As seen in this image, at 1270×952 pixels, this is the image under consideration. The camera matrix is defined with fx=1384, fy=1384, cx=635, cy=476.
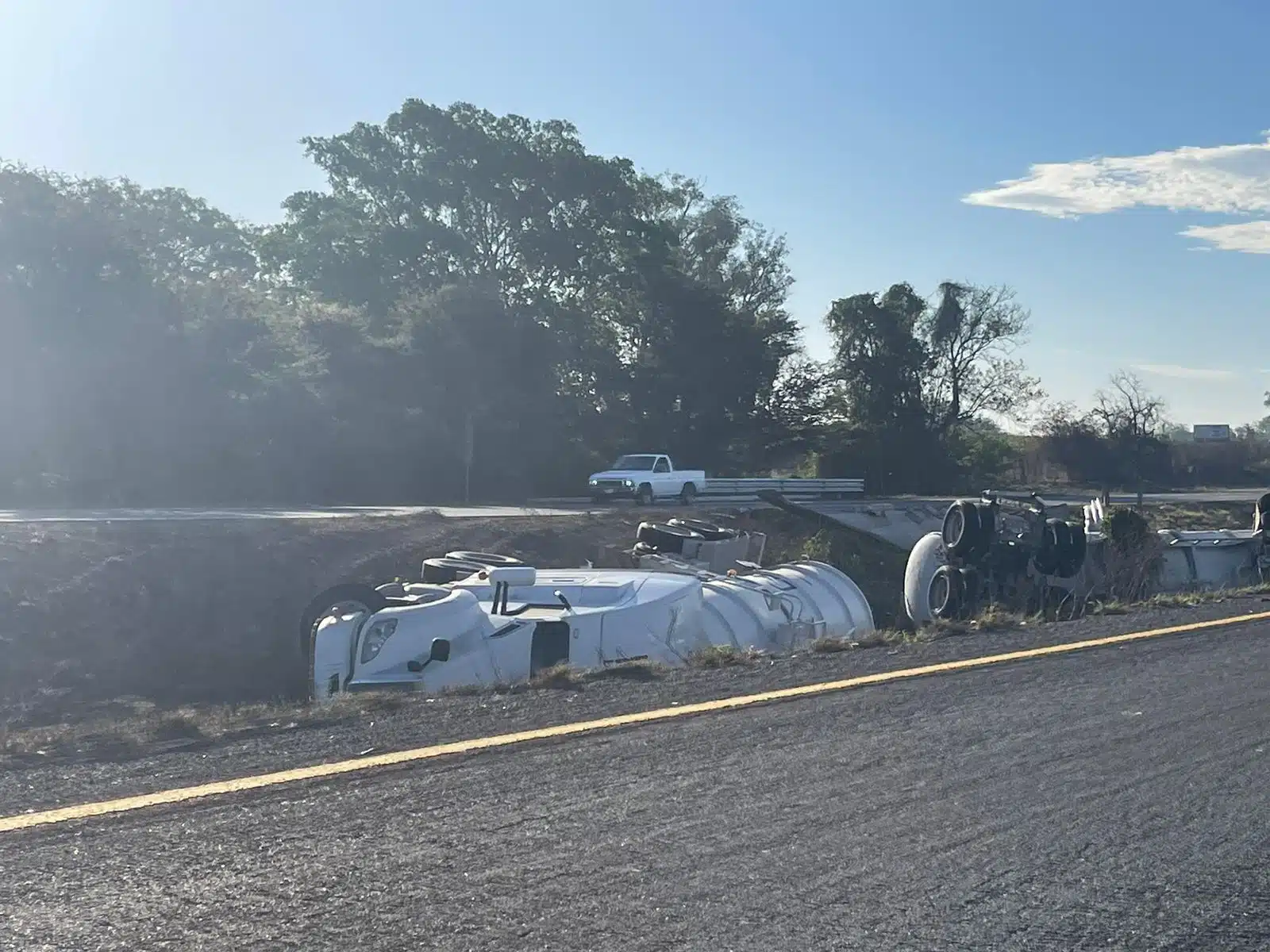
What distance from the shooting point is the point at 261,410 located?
4241 centimetres

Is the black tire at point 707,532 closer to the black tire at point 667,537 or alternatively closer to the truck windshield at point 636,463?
the black tire at point 667,537

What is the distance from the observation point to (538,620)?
15.0m

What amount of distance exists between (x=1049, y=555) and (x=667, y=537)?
7.88 metres

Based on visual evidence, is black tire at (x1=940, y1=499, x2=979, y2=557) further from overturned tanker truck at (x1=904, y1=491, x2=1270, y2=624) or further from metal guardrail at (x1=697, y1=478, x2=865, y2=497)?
metal guardrail at (x1=697, y1=478, x2=865, y2=497)

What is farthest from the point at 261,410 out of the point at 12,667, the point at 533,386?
the point at 12,667

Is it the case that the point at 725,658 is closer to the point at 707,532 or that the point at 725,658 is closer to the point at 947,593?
the point at 947,593

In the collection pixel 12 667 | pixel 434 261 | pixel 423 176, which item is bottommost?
pixel 12 667

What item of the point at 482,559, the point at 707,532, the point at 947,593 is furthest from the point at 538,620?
the point at 707,532

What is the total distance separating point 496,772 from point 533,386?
44.4 m

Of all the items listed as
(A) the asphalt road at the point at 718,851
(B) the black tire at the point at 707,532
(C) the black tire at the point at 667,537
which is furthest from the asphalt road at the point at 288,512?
(A) the asphalt road at the point at 718,851

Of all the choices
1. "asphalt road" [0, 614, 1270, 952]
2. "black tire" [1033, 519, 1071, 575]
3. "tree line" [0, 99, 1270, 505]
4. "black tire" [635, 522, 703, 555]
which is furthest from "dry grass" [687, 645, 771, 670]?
"tree line" [0, 99, 1270, 505]

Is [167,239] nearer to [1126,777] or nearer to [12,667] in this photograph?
[12,667]

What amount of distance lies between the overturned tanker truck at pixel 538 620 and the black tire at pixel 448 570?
23 millimetres

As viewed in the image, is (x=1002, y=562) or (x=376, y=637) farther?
(x=1002, y=562)
